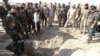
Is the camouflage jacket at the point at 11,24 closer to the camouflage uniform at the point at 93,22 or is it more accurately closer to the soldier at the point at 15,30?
the soldier at the point at 15,30

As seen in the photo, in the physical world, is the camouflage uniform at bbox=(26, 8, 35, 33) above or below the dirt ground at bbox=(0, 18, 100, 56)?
above

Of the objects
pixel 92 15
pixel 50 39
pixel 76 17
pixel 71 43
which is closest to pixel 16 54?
pixel 71 43

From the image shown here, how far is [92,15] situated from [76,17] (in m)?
5.44

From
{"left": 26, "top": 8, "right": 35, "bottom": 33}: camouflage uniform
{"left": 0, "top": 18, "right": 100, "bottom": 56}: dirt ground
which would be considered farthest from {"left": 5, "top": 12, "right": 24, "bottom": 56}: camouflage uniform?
{"left": 26, "top": 8, "right": 35, "bottom": 33}: camouflage uniform

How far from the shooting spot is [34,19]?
17188 mm

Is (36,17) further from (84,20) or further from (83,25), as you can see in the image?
(83,25)

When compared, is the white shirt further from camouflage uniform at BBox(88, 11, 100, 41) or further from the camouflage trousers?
camouflage uniform at BBox(88, 11, 100, 41)

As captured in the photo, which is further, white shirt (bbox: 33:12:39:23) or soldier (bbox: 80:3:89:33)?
white shirt (bbox: 33:12:39:23)

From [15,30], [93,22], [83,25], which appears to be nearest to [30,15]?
[83,25]

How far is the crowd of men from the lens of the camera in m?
10.0

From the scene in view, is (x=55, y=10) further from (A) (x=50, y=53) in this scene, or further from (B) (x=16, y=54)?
(B) (x=16, y=54)

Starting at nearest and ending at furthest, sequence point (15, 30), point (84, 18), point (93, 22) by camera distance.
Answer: point (15, 30) → point (93, 22) → point (84, 18)

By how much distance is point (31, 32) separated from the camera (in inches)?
698

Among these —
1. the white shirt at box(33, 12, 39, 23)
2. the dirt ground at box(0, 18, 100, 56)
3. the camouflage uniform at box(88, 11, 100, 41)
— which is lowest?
the dirt ground at box(0, 18, 100, 56)
